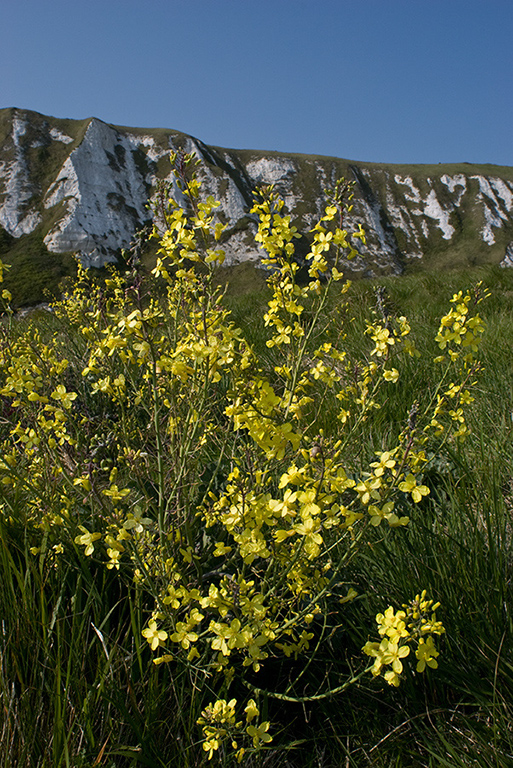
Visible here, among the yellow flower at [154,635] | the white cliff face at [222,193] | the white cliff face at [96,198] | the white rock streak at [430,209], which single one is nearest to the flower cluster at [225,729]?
the yellow flower at [154,635]

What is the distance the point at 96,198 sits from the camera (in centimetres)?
5747

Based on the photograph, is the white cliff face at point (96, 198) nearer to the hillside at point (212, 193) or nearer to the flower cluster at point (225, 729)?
the hillside at point (212, 193)

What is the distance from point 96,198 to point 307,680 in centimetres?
6461

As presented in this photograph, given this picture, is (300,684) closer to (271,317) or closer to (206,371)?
(206,371)

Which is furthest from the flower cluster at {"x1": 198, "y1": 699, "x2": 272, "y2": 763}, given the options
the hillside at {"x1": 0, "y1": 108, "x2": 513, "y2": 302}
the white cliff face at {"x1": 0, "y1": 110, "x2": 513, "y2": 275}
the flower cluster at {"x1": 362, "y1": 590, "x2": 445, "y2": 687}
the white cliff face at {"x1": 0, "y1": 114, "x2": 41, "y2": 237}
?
the white cliff face at {"x1": 0, "y1": 114, "x2": 41, "y2": 237}

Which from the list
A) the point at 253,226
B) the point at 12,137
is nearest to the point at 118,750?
the point at 253,226

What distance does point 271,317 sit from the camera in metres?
2.12

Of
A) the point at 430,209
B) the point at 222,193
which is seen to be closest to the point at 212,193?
the point at 222,193

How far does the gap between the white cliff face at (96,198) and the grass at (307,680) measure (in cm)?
5390

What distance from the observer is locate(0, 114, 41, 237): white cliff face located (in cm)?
5631

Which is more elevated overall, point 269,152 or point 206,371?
point 269,152

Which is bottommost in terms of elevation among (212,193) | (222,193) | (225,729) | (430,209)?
(225,729)

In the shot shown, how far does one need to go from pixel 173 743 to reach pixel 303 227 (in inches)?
2684

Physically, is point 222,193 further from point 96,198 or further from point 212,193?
point 96,198
